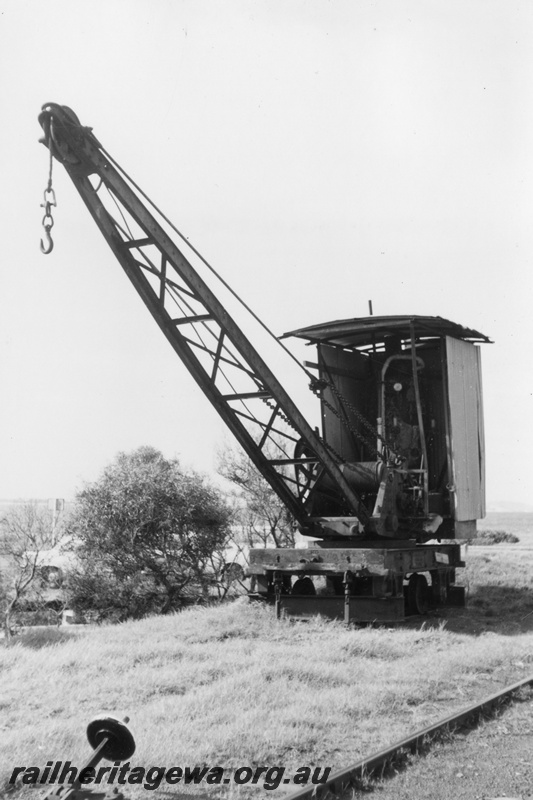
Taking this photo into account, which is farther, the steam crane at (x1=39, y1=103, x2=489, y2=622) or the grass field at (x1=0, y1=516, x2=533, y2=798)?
the steam crane at (x1=39, y1=103, x2=489, y2=622)

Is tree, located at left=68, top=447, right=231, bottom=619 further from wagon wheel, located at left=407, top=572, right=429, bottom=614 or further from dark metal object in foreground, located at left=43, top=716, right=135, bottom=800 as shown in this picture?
dark metal object in foreground, located at left=43, top=716, right=135, bottom=800

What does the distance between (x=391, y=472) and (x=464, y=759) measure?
19.0ft

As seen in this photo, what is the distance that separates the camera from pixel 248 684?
647 cm

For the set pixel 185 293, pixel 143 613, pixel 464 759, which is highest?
pixel 185 293

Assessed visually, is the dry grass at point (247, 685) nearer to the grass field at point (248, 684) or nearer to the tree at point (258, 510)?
the grass field at point (248, 684)

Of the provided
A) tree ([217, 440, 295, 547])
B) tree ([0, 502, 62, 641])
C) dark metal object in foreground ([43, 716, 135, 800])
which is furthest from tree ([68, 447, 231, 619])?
dark metal object in foreground ([43, 716, 135, 800])

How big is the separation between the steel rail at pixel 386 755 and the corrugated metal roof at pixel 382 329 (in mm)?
5678

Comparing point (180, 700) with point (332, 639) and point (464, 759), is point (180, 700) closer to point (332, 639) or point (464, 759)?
point (464, 759)

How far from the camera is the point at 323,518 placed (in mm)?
10953

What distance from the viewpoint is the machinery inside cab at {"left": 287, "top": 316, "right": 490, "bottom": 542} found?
10.8m

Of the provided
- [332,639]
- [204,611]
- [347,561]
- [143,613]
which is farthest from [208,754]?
[143,613]

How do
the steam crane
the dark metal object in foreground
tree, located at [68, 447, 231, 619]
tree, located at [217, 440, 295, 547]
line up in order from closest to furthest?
1. the dark metal object in foreground
2. the steam crane
3. tree, located at [68, 447, 231, 619]
4. tree, located at [217, 440, 295, 547]

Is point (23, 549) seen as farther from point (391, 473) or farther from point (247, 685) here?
point (247, 685)

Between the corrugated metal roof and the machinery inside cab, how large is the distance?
0.05 ft
